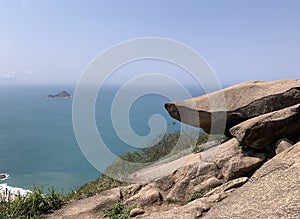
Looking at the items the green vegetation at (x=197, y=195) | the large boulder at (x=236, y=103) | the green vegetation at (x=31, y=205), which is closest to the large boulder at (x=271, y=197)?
the green vegetation at (x=197, y=195)

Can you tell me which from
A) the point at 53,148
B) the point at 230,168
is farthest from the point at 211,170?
the point at 53,148

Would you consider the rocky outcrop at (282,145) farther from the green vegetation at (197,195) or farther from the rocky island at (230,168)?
the green vegetation at (197,195)

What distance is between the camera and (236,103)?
8.30 meters

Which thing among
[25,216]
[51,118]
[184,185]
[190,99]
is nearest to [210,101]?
[190,99]

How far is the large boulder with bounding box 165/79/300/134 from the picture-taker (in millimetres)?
7789

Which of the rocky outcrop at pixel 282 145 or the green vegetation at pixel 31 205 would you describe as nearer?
the rocky outcrop at pixel 282 145

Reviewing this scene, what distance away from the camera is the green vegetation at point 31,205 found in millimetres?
7139

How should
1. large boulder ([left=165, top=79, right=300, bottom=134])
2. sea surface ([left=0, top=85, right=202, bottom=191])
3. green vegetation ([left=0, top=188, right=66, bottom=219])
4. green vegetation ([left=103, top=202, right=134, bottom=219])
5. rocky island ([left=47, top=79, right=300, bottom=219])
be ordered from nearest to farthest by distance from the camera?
rocky island ([left=47, top=79, right=300, bottom=219]) → green vegetation ([left=103, top=202, right=134, bottom=219]) → green vegetation ([left=0, top=188, right=66, bottom=219]) → large boulder ([left=165, top=79, right=300, bottom=134]) → sea surface ([left=0, top=85, right=202, bottom=191])

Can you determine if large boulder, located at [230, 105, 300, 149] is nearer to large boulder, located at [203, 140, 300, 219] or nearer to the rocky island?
the rocky island

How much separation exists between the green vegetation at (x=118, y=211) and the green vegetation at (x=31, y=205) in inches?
69.8

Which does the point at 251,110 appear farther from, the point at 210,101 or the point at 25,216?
the point at 25,216

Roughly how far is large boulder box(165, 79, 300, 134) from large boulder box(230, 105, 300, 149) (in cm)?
82

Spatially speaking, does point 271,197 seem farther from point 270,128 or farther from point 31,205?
point 31,205

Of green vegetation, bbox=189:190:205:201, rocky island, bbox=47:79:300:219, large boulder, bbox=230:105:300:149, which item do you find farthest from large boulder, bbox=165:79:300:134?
green vegetation, bbox=189:190:205:201
